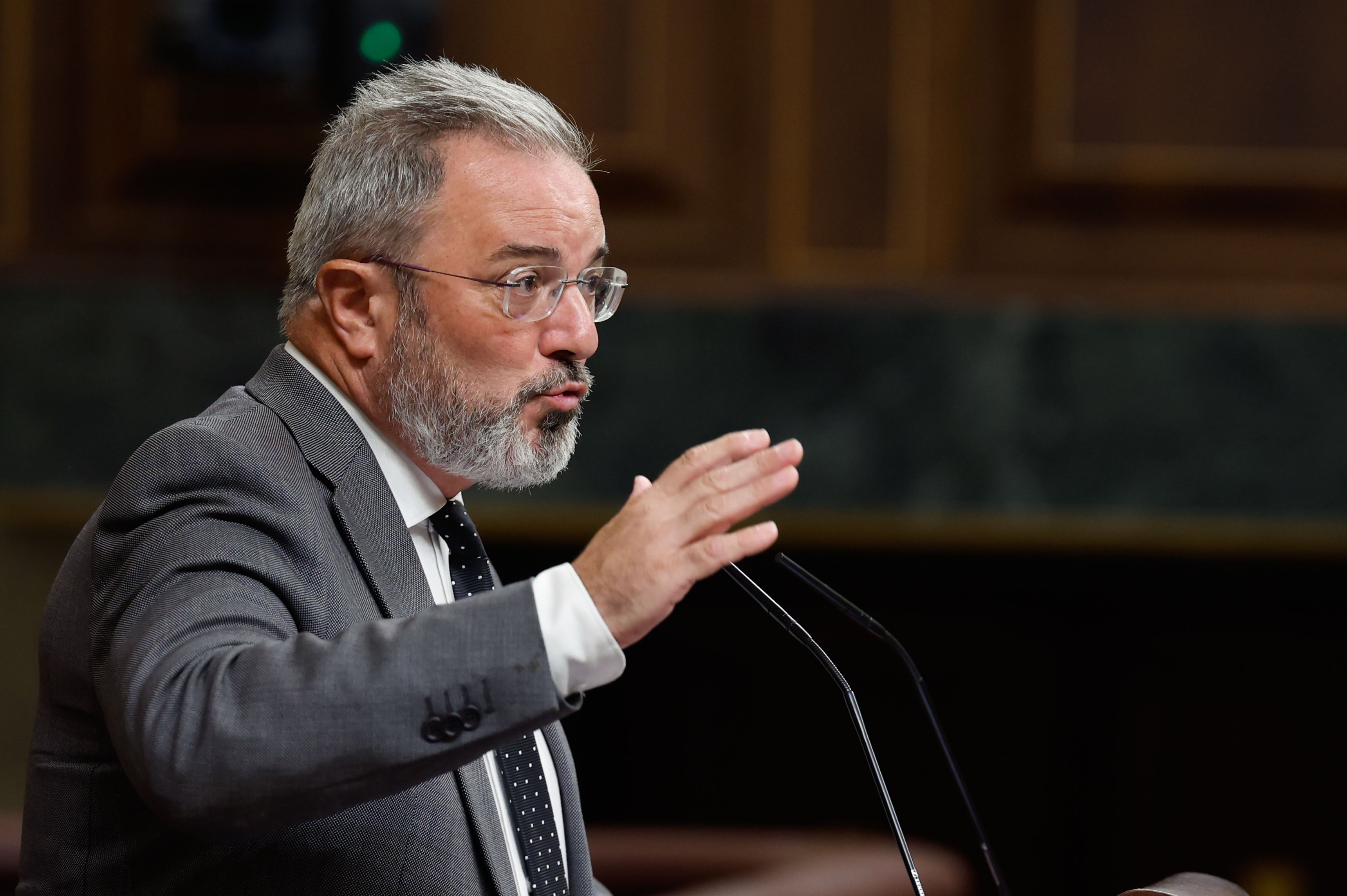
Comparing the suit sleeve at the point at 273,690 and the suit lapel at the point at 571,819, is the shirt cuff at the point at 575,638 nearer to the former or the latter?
the suit sleeve at the point at 273,690

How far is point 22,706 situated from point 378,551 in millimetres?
2053

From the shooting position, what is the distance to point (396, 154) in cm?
147

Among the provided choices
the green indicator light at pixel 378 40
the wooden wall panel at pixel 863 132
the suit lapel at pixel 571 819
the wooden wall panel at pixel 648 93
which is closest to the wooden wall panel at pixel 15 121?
the wooden wall panel at pixel 863 132

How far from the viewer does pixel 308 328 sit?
1.49 meters

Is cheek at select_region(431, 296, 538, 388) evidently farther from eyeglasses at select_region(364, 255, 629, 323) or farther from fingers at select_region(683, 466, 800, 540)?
fingers at select_region(683, 466, 800, 540)

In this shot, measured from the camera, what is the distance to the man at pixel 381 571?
100cm

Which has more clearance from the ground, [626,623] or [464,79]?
[464,79]

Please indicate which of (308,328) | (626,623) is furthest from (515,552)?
(626,623)

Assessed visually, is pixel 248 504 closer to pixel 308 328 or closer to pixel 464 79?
pixel 308 328

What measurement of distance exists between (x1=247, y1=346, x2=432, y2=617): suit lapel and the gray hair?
0.15m

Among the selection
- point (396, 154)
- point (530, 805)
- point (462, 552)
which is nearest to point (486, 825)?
point (530, 805)

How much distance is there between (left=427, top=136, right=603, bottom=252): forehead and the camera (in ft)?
4.73

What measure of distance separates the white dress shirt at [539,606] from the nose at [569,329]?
7.6 inches

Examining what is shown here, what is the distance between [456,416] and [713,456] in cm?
45
